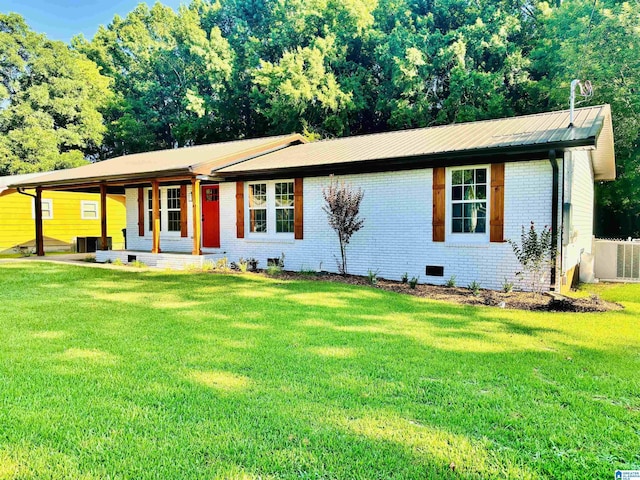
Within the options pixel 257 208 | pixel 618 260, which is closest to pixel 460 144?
pixel 618 260

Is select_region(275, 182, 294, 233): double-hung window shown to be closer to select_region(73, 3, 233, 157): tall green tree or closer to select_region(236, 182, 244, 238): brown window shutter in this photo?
select_region(236, 182, 244, 238): brown window shutter

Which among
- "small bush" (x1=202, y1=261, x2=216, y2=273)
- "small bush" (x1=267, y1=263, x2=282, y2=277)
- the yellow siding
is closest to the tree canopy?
the yellow siding

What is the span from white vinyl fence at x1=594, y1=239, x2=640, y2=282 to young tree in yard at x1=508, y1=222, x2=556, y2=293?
4.74m

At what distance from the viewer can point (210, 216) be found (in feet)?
48.5

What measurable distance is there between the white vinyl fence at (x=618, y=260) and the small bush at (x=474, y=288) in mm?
5212

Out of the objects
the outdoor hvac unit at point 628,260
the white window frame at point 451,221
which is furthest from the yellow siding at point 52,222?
the outdoor hvac unit at point 628,260

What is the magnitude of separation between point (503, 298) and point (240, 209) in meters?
8.21

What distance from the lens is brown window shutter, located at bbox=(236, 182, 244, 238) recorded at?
1376cm

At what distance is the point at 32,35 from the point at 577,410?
39.6 meters

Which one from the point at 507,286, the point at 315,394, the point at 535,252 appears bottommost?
the point at 315,394

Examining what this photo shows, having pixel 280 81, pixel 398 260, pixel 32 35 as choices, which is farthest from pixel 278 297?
pixel 32 35

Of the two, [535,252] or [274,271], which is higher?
[535,252]

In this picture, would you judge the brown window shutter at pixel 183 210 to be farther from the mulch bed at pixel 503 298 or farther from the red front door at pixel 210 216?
the mulch bed at pixel 503 298

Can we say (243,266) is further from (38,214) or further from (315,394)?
(38,214)
